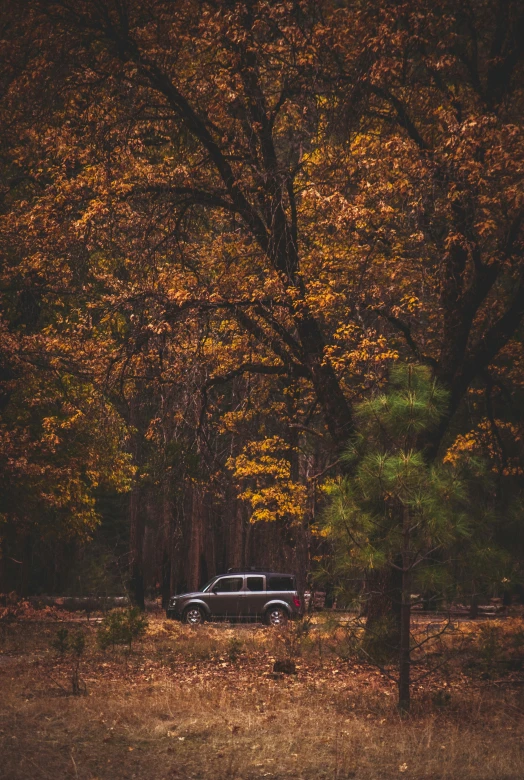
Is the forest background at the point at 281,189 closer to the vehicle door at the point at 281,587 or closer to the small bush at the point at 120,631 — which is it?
the small bush at the point at 120,631

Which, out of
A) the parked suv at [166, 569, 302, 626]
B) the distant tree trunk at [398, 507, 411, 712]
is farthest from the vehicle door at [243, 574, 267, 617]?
the distant tree trunk at [398, 507, 411, 712]

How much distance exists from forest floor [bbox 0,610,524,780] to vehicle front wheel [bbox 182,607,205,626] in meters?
12.4

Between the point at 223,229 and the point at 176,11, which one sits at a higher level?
the point at 176,11

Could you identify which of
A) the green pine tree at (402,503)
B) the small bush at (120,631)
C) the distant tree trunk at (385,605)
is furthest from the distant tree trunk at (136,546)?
the green pine tree at (402,503)

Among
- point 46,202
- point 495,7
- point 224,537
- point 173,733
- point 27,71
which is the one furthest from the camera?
point 224,537

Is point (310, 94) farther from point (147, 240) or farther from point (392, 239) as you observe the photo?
point (392, 239)

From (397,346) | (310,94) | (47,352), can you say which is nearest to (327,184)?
(310,94)

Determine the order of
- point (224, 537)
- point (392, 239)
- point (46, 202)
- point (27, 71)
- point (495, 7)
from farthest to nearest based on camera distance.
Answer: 1. point (224, 537)
2. point (392, 239)
3. point (46, 202)
4. point (495, 7)
5. point (27, 71)

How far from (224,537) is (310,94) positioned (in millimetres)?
28387

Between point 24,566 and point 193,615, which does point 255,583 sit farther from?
point 24,566

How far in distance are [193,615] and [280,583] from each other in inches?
113

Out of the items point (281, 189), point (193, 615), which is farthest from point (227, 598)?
point (281, 189)

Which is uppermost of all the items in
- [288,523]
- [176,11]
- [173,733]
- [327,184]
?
[176,11]

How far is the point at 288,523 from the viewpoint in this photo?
2484 centimetres
